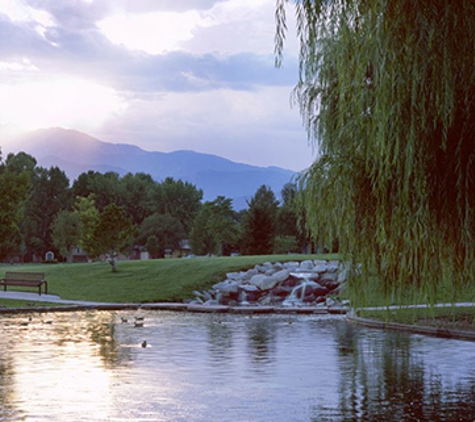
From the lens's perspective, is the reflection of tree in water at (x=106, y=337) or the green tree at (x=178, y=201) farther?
the green tree at (x=178, y=201)

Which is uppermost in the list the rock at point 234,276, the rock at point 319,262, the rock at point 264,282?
the rock at point 319,262

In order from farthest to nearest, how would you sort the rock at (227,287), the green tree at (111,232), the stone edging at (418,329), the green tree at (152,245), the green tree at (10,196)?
the green tree at (152,245) < the green tree at (111,232) < the rock at (227,287) < the green tree at (10,196) < the stone edging at (418,329)

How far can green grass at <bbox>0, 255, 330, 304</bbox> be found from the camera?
3716 cm

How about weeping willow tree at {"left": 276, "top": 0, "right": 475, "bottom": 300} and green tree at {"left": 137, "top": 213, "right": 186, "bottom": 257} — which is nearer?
weeping willow tree at {"left": 276, "top": 0, "right": 475, "bottom": 300}

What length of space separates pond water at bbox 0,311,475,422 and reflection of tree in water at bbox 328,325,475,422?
17 millimetres

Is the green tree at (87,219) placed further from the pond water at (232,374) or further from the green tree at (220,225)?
the pond water at (232,374)

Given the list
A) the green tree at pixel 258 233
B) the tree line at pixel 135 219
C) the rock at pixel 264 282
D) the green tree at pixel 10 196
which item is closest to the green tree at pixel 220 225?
the tree line at pixel 135 219

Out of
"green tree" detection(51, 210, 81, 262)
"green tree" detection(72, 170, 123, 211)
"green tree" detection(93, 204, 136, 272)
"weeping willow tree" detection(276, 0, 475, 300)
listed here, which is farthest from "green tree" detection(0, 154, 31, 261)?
"green tree" detection(72, 170, 123, 211)

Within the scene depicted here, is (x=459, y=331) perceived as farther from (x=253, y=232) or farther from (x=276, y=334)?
(x=253, y=232)

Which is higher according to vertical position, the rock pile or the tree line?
the tree line

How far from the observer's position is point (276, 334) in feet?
71.3

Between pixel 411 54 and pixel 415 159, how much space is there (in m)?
1.21

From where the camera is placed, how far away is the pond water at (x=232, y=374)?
10859 millimetres

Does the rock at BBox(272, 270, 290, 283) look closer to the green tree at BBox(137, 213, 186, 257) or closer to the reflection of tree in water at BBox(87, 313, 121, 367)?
the reflection of tree in water at BBox(87, 313, 121, 367)
